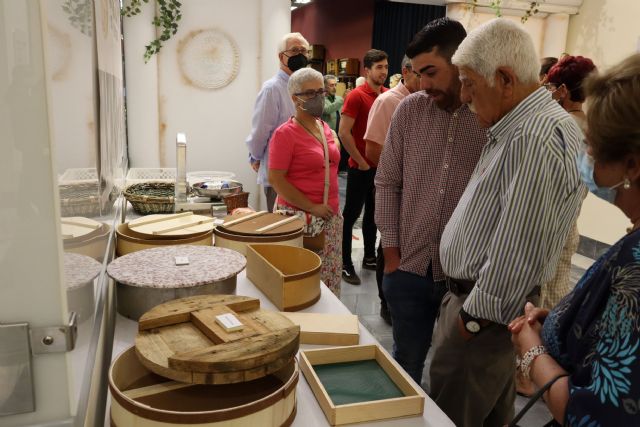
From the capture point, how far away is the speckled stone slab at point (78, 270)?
754mm

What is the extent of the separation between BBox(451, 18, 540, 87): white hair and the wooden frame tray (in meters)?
0.82

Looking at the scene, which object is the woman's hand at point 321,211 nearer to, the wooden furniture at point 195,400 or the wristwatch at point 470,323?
the wristwatch at point 470,323

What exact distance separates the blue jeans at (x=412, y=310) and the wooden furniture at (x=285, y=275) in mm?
474

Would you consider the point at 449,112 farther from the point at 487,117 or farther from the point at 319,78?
the point at 319,78

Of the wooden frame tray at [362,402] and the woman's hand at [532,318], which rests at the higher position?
the woman's hand at [532,318]

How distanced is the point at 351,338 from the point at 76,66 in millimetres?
872

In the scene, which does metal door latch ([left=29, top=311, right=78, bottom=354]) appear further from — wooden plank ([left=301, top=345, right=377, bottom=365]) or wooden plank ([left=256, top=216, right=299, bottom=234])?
wooden plank ([left=256, top=216, right=299, bottom=234])

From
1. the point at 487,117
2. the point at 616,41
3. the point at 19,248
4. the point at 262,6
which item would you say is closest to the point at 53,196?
the point at 19,248

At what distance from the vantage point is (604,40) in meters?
5.47

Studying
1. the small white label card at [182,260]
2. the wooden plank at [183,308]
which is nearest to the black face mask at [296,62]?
the small white label card at [182,260]

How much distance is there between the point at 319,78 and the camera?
2.62m

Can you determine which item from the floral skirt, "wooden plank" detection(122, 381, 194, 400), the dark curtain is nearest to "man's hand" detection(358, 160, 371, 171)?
the floral skirt

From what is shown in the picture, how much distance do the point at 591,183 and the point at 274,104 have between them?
252 cm

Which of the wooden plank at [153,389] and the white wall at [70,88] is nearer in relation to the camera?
the white wall at [70,88]
